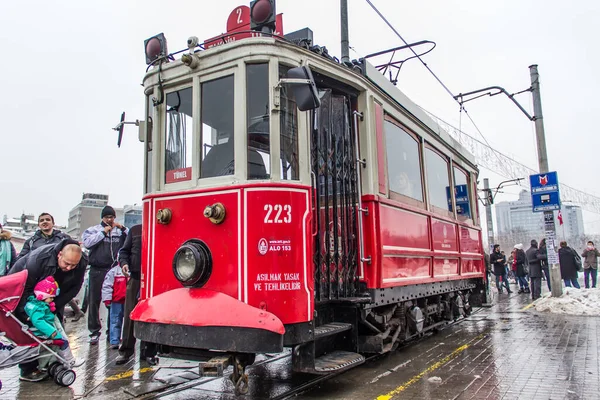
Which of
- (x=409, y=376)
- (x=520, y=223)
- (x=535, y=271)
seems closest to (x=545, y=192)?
(x=535, y=271)

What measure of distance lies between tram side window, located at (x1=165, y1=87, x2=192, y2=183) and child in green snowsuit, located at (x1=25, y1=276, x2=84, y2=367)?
64.7 inches

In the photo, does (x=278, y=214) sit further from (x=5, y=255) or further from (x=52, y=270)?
(x=5, y=255)

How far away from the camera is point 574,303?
34.8 feet

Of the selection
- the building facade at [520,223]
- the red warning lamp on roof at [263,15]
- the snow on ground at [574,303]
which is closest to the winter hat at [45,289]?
the red warning lamp on roof at [263,15]

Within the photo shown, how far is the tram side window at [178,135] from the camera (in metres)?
4.63

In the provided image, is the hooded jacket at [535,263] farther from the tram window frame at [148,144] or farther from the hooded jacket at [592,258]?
the tram window frame at [148,144]

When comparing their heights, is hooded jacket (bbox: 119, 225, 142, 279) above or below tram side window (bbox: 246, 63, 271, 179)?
below

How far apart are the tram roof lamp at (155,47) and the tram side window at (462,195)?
5.68m

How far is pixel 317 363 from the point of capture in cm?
430

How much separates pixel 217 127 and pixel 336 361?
97.1 inches

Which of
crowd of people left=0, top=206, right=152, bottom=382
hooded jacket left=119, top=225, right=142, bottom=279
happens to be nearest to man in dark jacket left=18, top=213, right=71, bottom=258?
crowd of people left=0, top=206, right=152, bottom=382

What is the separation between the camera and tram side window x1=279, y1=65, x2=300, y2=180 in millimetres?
4262

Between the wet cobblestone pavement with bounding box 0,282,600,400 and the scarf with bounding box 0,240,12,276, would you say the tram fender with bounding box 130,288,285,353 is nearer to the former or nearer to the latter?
the wet cobblestone pavement with bounding box 0,282,600,400

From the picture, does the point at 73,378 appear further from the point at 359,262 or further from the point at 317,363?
the point at 359,262
